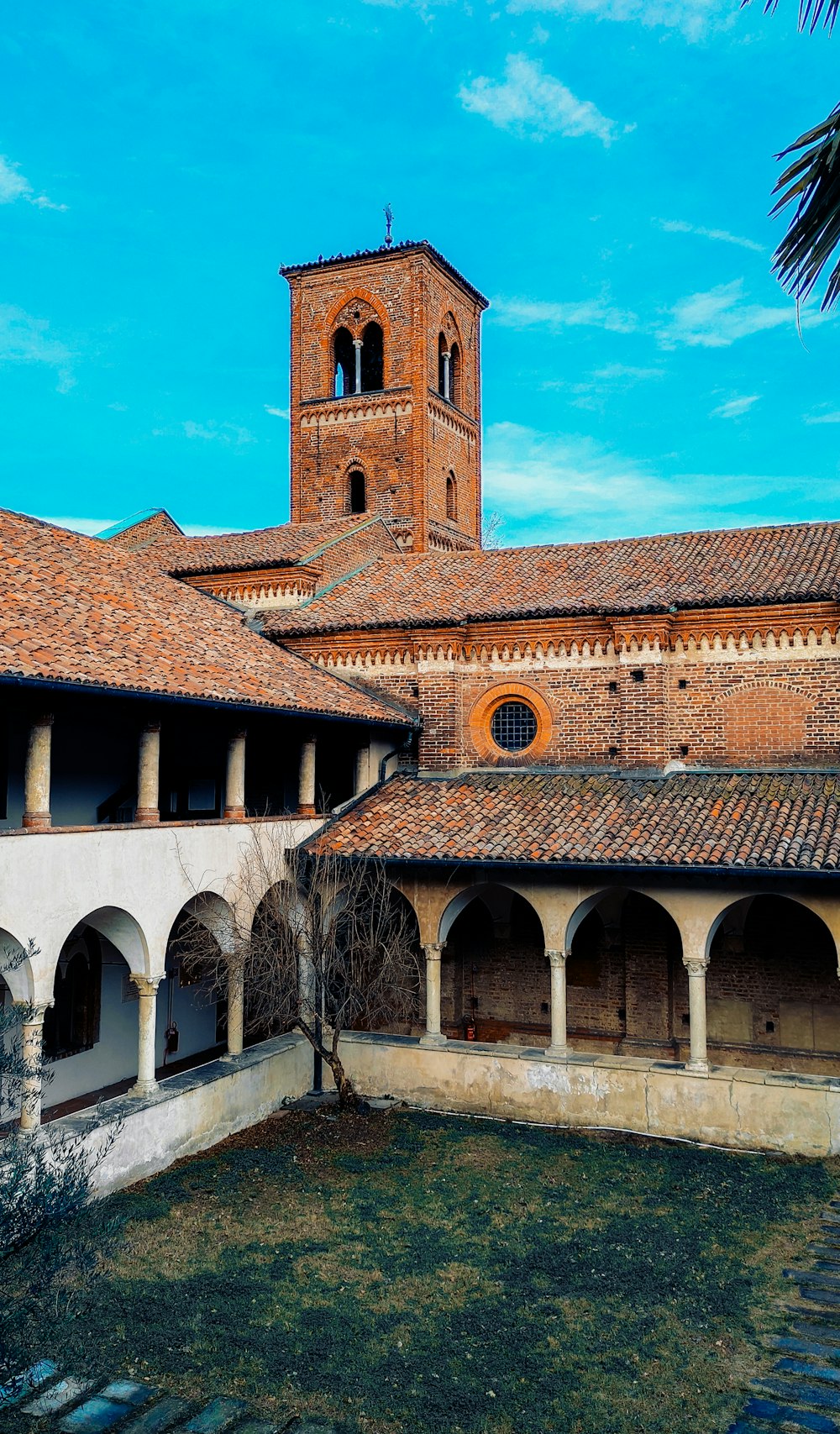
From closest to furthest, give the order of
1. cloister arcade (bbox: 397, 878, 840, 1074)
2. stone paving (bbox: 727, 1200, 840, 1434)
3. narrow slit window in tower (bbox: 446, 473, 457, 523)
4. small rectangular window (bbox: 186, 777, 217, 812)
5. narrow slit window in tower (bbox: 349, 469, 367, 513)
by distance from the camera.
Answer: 1. stone paving (bbox: 727, 1200, 840, 1434)
2. cloister arcade (bbox: 397, 878, 840, 1074)
3. small rectangular window (bbox: 186, 777, 217, 812)
4. narrow slit window in tower (bbox: 349, 469, 367, 513)
5. narrow slit window in tower (bbox: 446, 473, 457, 523)

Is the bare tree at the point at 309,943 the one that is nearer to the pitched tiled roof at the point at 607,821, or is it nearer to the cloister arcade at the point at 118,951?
the cloister arcade at the point at 118,951

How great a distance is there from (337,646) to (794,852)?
8.63m

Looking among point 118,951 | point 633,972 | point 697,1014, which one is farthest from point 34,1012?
point 633,972

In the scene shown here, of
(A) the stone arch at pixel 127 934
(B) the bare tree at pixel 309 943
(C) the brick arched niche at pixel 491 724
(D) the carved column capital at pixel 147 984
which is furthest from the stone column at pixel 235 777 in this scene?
(C) the brick arched niche at pixel 491 724

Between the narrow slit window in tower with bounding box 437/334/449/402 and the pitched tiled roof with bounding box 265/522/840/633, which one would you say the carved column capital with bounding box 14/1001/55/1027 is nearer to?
the pitched tiled roof with bounding box 265/522/840/633

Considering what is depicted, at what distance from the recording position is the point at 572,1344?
7898 millimetres

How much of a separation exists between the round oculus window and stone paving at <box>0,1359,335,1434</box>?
11068 mm

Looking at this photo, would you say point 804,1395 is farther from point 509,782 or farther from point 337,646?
point 337,646

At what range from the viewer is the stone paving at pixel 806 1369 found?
22.7 ft

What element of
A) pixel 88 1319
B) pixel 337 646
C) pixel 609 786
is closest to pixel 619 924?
pixel 609 786

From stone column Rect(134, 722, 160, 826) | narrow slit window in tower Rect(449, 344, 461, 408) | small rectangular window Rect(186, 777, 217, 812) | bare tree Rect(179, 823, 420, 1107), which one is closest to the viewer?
stone column Rect(134, 722, 160, 826)

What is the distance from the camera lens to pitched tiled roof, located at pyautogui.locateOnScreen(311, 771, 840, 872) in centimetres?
1248

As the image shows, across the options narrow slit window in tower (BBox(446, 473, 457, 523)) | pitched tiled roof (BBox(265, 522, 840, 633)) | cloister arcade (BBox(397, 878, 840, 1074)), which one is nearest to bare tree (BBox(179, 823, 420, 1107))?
cloister arcade (BBox(397, 878, 840, 1074))

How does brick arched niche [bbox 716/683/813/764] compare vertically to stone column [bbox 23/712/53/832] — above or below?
above
